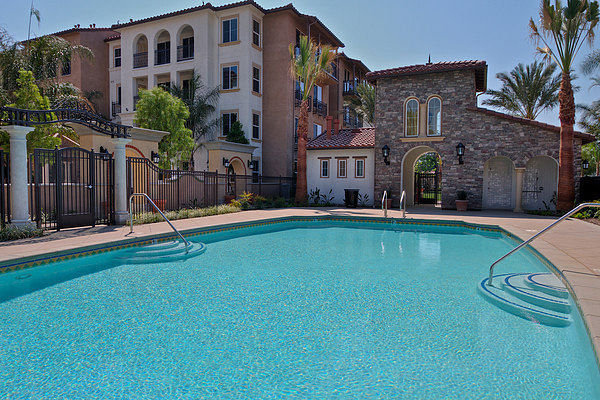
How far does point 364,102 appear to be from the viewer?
1247 inches

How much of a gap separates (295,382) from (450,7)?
14.0m

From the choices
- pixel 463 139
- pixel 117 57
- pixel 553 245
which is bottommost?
pixel 553 245

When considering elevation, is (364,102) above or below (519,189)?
above

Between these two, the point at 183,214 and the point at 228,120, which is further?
the point at 228,120

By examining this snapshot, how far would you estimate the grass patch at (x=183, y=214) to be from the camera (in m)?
12.6

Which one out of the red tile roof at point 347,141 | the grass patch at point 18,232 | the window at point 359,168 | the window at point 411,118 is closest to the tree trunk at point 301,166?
the red tile roof at point 347,141

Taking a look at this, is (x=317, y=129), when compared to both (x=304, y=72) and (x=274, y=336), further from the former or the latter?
(x=274, y=336)

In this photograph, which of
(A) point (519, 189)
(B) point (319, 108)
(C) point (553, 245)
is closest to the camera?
(C) point (553, 245)

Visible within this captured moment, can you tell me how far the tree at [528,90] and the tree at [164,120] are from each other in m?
22.0

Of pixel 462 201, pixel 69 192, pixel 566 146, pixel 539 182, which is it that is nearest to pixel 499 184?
pixel 539 182

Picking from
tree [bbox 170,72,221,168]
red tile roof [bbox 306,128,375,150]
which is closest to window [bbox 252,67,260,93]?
tree [bbox 170,72,221,168]

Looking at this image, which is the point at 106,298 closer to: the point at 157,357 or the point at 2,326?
the point at 2,326

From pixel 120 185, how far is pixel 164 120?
947 centimetres

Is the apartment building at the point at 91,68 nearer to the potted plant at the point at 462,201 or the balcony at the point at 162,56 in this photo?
the balcony at the point at 162,56
